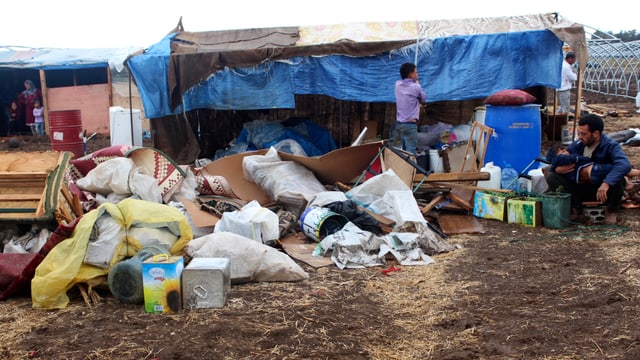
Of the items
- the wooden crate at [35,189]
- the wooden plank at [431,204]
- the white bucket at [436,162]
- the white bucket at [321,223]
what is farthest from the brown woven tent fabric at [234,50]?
the wooden crate at [35,189]

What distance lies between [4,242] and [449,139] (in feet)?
22.2

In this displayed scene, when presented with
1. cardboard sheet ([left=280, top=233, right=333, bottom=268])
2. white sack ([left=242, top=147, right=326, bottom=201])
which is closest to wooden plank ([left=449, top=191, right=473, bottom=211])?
white sack ([left=242, top=147, right=326, bottom=201])

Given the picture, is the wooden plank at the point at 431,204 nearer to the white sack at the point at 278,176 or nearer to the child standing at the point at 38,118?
the white sack at the point at 278,176

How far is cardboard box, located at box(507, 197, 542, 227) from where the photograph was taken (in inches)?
255

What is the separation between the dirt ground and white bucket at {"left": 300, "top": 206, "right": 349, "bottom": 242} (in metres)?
0.75

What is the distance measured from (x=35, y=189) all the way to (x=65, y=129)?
18.0ft

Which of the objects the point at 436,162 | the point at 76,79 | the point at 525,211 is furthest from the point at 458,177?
the point at 76,79

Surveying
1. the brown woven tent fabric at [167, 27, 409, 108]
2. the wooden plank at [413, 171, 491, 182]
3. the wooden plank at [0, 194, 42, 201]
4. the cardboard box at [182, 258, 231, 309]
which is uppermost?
the brown woven tent fabric at [167, 27, 409, 108]

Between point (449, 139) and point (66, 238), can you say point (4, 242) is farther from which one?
point (449, 139)

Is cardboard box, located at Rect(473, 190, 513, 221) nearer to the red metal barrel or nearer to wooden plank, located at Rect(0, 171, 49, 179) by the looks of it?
wooden plank, located at Rect(0, 171, 49, 179)

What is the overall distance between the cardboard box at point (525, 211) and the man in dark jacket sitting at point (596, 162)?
351mm

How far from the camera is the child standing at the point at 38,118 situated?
18283 mm

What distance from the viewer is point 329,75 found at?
31.3 ft

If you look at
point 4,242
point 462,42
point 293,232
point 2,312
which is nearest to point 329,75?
point 462,42
